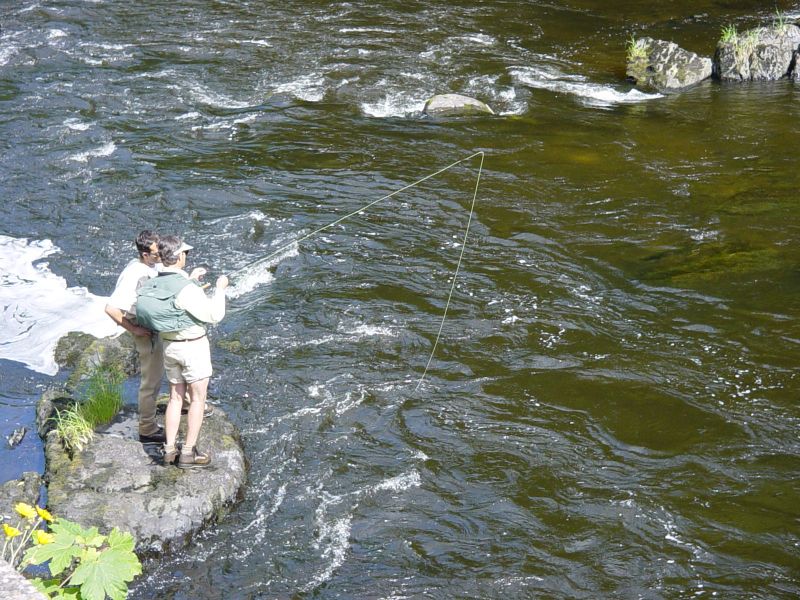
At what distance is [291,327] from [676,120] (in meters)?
7.70

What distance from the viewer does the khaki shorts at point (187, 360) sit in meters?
6.09

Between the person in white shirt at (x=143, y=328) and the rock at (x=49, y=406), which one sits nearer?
the person in white shirt at (x=143, y=328)

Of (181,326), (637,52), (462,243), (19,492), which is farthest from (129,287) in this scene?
(637,52)

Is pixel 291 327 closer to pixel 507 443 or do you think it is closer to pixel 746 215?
pixel 507 443

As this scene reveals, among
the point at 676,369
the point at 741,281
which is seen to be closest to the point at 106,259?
the point at 676,369

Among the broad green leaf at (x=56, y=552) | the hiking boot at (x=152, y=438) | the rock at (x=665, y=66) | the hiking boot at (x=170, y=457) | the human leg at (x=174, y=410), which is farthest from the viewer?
the rock at (x=665, y=66)

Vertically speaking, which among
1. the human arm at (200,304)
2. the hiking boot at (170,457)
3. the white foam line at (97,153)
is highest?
the human arm at (200,304)

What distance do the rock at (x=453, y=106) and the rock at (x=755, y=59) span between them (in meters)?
4.31

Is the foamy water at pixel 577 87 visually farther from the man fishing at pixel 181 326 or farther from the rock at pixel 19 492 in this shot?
the rock at pixel 19 492

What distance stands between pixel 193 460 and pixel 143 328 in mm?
993

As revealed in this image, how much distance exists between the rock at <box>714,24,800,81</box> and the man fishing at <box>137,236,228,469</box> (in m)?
11.9

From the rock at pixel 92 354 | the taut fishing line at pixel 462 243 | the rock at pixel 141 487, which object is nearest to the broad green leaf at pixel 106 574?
the rock at pixel 141 487

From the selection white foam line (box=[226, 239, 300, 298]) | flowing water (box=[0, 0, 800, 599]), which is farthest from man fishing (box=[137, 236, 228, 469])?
white foam line (box=[226, 239, 300, 298])

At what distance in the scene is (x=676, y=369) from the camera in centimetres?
795
